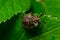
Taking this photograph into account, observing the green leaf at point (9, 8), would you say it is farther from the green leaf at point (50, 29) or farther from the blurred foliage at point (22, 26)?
the green leaf at point (50, 29)

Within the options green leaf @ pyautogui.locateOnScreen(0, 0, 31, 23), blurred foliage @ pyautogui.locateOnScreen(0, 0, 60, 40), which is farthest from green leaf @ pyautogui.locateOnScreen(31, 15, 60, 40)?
green leaf @ pyautogui.locateOnScreen(0, 0, 31, 23)

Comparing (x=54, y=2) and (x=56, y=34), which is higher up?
(x=54, y=2)

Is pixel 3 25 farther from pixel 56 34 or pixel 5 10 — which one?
pixel 56 34

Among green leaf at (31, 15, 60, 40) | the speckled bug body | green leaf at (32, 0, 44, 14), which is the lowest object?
green leaf at (31, 15, 60, 40)

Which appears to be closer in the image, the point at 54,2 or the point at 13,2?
the point at 13,2

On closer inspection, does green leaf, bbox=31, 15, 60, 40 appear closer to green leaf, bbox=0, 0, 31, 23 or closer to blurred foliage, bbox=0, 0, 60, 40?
Answer: blurred foliage, bbox=0, 0, 60, 40

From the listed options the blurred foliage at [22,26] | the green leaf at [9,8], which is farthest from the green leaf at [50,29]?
the green leaf at [9,8]

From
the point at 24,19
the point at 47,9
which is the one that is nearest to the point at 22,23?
the point at 24,19

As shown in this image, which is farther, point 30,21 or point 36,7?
point 36,7
